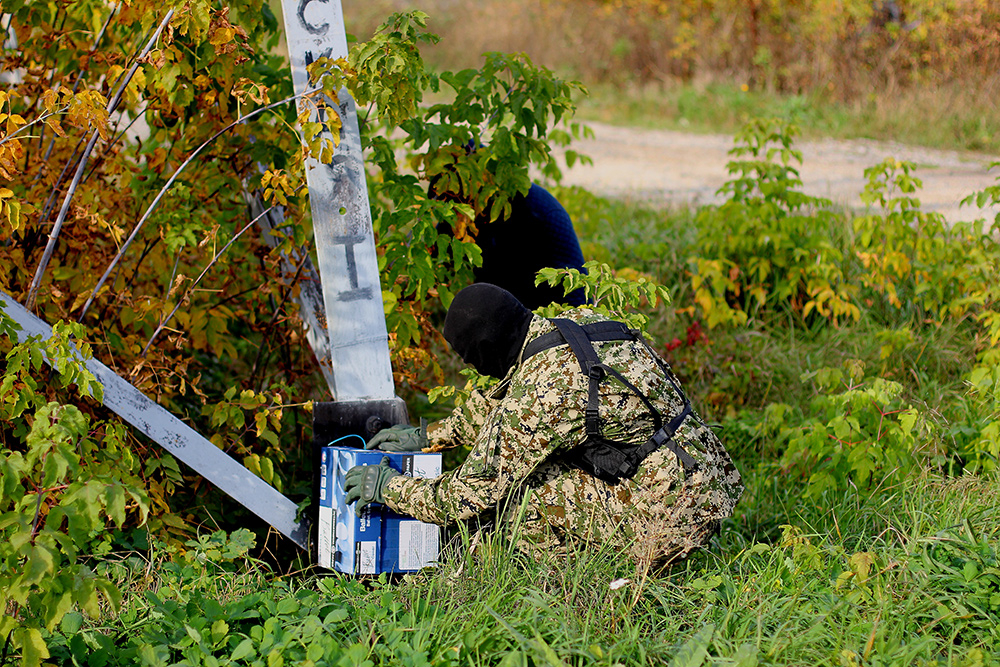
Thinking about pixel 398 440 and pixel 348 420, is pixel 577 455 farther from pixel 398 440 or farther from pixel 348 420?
pixel 348 420

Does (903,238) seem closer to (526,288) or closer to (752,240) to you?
(752,240)

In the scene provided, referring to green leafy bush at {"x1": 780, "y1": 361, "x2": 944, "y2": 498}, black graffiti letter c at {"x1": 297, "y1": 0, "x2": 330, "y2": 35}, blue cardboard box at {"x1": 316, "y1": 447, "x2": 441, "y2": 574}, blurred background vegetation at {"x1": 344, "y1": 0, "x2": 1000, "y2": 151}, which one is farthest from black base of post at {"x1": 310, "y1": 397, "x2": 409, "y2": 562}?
blurred background vegetation at {"x1": 344, "y1": 0, "x2": 1000, "y2": 151}

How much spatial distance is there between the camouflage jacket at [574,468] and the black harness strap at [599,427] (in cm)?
2

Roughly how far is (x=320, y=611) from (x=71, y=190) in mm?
1593

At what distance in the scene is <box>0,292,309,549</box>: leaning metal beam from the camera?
9.52 ft

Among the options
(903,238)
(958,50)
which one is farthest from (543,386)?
(958,50)

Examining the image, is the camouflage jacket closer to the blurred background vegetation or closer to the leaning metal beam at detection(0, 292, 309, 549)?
the leaning metal beam at detection(0, 292, 309, 549)

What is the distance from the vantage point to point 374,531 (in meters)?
2.95

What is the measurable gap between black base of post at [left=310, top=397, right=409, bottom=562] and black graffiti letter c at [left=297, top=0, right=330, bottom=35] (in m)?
1.25

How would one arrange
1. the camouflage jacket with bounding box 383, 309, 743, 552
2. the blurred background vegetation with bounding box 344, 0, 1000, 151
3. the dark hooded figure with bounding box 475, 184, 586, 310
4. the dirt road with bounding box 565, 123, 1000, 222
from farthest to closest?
1. the blurred background vegetation with bounding box 344, 0, 1000, 151
2. the dirt road with bounding box 565, 123, 1000, 222
3. the dark hooded figure with bounding box 475, 184, 586, 310
4. the camouflage jacket with bounding box 383, 309, 743, 552

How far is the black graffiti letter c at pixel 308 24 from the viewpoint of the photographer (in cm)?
297

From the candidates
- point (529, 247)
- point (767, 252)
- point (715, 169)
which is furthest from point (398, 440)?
point (715, 169)

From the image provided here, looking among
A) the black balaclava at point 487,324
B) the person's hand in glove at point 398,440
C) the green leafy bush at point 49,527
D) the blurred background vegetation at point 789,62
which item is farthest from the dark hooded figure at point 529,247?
the blurred background vegetation at point 789,62

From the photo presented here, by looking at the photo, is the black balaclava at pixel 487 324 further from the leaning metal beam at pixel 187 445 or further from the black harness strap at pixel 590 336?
the leaning metal beam at pixel 187 445
